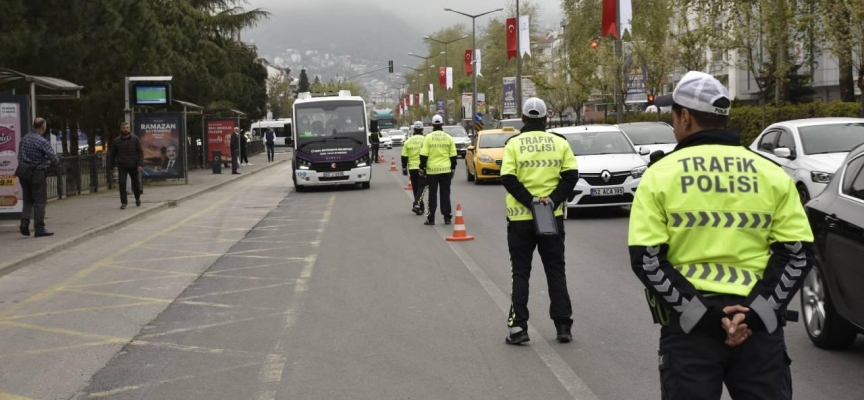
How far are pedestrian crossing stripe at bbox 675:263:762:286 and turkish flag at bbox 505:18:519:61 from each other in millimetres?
48841

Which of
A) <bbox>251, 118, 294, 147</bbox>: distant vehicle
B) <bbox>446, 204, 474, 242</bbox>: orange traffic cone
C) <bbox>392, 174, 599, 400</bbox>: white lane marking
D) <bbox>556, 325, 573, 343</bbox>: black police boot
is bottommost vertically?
<bbox>392, 174, 599, 400</bbox>: white lane marking

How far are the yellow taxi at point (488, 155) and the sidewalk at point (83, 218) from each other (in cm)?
772

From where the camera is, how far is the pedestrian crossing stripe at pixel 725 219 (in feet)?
12.2

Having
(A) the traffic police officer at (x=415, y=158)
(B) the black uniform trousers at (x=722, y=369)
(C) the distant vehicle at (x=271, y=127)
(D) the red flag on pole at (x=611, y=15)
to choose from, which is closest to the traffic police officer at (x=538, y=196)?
(B) the black uniform trousers at (x=722, y=369)

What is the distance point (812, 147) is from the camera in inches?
612

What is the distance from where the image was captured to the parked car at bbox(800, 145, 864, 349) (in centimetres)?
670

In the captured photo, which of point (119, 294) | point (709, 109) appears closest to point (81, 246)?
point (119, 294)

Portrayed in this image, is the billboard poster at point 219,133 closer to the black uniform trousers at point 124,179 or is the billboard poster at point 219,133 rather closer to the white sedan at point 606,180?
the black uniform trousers at point 124,179

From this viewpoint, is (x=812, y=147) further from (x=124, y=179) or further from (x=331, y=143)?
(x=331, y=143)

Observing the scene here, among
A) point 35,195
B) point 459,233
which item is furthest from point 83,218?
point 459,233

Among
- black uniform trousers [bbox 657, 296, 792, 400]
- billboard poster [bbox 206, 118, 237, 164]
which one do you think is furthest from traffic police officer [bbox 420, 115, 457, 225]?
billboard poster [bbox 206, 118, 237, 164]

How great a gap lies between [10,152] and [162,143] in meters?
14.3

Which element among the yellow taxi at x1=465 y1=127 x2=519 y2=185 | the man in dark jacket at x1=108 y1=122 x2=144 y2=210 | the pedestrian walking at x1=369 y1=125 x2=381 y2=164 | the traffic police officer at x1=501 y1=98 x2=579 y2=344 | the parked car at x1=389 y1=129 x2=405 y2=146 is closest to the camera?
the traffic police officer at x1=501 y1=98 x2=579 y2=344

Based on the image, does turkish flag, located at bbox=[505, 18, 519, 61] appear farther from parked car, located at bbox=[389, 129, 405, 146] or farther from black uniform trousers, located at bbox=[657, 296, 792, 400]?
black uniform trousers, located at bbox=[657, 296, 792, 400]
